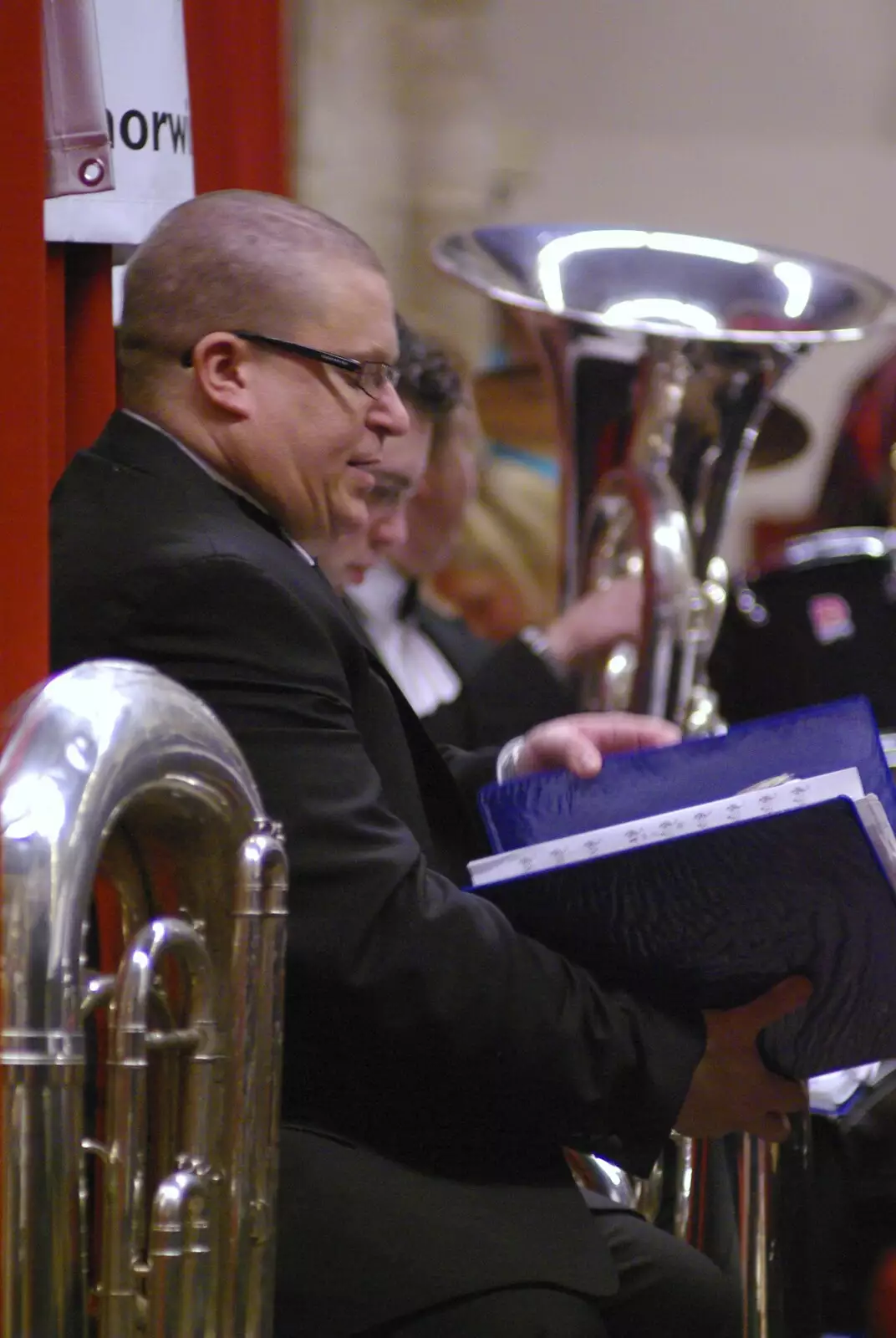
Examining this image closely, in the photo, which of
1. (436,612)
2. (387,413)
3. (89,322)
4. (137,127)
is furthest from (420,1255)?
(436,612)

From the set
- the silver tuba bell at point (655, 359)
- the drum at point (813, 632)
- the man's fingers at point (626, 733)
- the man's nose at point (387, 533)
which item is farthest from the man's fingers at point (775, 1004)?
the drum at point (813, 632)

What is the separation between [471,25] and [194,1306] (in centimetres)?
527

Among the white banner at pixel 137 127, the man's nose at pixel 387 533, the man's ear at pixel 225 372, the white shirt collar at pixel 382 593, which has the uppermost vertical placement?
the white banner at pixel 137 127

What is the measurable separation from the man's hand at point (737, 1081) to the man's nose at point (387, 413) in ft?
1.95

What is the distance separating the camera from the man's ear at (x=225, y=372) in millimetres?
1613

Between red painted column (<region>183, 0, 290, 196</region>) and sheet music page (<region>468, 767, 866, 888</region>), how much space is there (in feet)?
3.48

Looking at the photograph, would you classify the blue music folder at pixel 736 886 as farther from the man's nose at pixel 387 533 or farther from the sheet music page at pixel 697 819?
the man's nose at pixel 387 533

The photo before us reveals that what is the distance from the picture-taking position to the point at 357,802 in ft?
4.74

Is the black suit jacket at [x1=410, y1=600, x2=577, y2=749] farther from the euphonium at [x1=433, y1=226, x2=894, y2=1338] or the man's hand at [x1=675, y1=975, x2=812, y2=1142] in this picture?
the man's hand at [x1=675, y1=975, x2=812, y2=1142]

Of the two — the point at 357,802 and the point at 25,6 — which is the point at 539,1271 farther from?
the point at 25,6

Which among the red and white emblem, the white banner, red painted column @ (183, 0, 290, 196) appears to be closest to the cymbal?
the red and white emblem

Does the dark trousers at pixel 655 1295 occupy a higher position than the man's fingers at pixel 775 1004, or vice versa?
the man's fingers at pixel 775 1004

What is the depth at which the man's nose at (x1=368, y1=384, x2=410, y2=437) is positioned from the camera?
169 centimetres

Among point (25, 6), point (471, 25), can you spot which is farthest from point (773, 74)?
point (25, 6)
